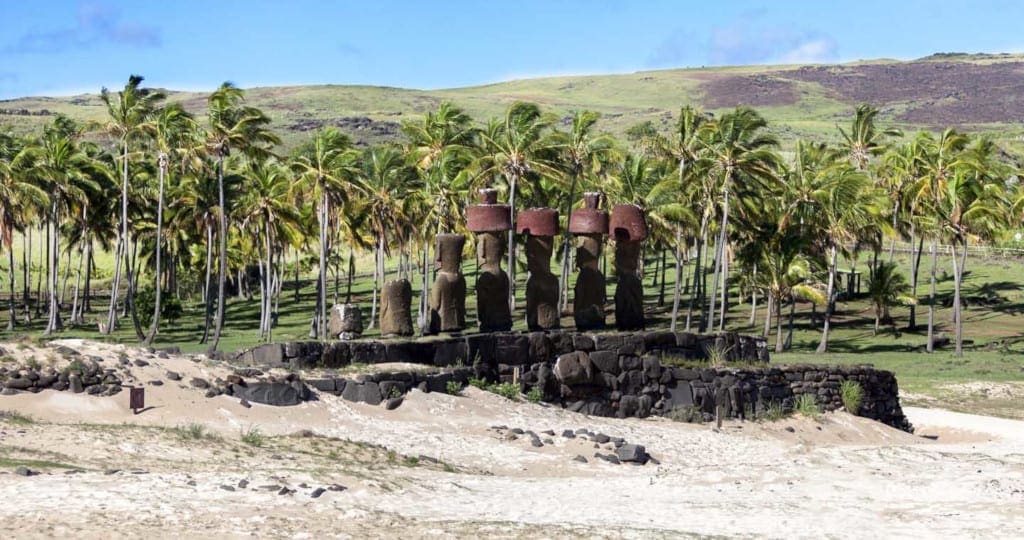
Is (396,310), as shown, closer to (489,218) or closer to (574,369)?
(489,218)

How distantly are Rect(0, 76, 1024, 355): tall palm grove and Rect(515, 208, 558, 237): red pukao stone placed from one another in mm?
17679

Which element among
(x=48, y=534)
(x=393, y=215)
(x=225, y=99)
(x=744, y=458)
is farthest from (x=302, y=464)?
(x=393, y=215)

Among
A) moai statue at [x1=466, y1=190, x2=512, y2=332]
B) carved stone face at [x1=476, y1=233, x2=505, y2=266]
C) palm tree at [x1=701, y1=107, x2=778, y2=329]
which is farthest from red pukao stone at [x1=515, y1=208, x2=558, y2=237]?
palm tree at [x1=701, y1=107, x2=778, y2=329]

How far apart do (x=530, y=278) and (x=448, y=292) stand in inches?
96.9

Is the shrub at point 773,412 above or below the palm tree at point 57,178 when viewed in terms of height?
below

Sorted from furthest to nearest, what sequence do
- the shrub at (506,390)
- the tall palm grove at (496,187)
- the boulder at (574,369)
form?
the tall palm grove at (496,187) → the boulder at (574,369) → the shrub at (506,390)

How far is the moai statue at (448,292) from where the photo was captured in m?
25.4

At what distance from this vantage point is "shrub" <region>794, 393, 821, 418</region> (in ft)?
90.3

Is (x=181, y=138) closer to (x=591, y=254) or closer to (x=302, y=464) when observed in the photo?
(x=591, y=254)

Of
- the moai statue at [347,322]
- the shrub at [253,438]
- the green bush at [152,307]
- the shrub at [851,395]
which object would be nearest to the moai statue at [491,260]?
the moai statue at [347,322]

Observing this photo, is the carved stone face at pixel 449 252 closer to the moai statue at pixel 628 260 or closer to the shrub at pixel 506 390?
the shrub at pixel 506 390

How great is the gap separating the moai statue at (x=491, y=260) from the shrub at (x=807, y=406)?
656 centimetres

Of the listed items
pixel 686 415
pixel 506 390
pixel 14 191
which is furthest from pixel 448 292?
pixel 14 191

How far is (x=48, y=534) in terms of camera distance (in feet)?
36.8
